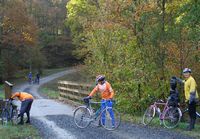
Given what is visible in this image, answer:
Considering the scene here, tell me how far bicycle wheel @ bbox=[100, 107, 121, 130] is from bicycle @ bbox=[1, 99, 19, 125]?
3.08m

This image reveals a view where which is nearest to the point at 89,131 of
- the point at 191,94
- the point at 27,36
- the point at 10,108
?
the point at 191,94

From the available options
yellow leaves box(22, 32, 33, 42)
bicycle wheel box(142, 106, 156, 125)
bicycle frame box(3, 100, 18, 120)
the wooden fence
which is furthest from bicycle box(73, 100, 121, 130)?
yellow leaves box(22, 32, 33, 42)

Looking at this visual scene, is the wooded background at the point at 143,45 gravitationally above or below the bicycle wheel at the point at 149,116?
above

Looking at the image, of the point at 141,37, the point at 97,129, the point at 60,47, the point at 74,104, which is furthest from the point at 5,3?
the point at 97,129

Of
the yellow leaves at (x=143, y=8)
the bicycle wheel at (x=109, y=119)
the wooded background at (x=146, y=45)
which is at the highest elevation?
the yellow leaves at (x=143, y=8)

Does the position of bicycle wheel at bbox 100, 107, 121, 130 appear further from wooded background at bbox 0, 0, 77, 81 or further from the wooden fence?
wooded background at bbox 0, 0, 77, 81

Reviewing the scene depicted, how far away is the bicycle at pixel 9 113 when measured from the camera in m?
13.6

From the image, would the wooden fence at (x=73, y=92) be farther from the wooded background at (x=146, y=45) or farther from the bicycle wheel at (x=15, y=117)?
the bicycle wheel at (x=15, y=117)

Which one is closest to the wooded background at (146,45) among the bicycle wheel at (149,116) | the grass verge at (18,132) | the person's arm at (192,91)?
the bicycle wheel at (149,116)

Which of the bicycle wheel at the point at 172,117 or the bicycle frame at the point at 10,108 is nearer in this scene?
the bicycle wheel at the point at 172,117

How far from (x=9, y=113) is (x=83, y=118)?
2.76m

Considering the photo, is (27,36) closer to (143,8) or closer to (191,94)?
(143,8)

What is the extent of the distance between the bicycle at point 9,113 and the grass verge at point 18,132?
504 millimetres

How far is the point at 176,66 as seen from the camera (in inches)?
540
